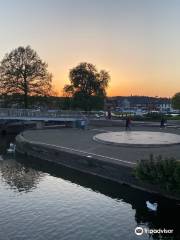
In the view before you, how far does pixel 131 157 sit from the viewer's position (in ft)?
122

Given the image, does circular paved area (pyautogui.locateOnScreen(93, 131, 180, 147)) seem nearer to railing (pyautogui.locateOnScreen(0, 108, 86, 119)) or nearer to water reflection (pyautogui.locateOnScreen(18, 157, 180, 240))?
water reflection (pyautogui.locateOnScreen(18, 157, 180, 240))

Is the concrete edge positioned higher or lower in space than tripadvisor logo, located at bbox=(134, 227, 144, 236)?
higher

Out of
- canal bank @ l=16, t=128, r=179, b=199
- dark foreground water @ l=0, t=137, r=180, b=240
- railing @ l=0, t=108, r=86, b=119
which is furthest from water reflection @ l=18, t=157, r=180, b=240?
railing @ l=0, t=108, r=86, b=119

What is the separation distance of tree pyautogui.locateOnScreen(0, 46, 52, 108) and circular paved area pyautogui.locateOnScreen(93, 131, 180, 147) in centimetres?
3282

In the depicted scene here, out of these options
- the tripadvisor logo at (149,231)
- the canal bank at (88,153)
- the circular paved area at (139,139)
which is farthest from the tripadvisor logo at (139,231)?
the circular paved area at (139,139)

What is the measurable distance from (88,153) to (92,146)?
3.94 m

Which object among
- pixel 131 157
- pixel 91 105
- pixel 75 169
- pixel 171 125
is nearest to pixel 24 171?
pixel 75 169

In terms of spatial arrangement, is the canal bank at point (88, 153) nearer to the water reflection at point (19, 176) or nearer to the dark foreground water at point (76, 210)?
the dark foreground water at point (76, 210)

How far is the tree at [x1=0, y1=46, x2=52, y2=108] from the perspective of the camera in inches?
3184

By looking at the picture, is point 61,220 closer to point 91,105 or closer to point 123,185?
point 123,185

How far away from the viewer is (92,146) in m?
44.4

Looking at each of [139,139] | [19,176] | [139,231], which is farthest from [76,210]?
[139,139]

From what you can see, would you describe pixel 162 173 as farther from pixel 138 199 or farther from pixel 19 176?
pixel 19 176

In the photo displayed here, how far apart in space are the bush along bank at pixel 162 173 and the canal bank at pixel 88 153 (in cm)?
79
